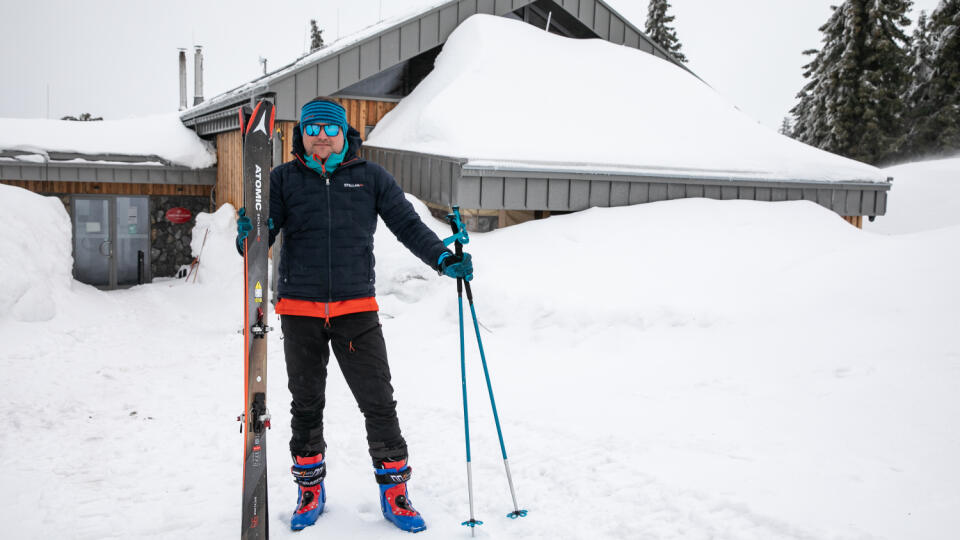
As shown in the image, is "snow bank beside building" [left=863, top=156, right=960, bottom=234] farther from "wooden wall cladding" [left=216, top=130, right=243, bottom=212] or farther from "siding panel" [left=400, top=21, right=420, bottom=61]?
"wooden wall cladding" [left=216, top=130, right=243, bottom=212]

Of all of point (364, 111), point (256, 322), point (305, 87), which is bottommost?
point (256, 322)

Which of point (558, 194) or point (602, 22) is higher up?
point (602, 22)

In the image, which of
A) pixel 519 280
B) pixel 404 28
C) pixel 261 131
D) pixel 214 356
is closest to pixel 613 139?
pixel 519 280

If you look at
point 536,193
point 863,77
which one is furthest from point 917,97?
point 536,193

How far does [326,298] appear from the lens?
10.8ft

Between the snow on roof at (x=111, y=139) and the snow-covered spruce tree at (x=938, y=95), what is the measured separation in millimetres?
24487

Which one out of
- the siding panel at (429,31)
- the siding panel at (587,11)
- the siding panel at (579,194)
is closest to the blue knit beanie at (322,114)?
the siding panel at (579,194)

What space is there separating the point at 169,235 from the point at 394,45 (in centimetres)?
755

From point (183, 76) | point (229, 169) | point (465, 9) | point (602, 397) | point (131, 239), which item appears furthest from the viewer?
point (183, 76)

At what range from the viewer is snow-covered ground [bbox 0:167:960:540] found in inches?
→ 133

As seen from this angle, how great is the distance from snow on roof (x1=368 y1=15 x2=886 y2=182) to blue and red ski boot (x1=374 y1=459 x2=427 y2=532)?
540cm

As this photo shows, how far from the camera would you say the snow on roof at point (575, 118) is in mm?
9102

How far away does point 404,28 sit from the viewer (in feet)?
38.0

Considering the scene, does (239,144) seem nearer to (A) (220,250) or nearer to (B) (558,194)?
(A) (220,250)
